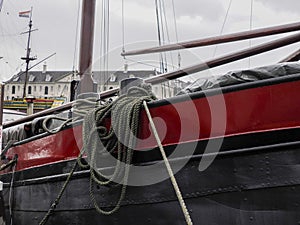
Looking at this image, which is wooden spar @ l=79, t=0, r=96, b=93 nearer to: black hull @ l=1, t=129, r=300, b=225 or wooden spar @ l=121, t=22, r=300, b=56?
wooden spar @ l=121, t=22, r=300, b=56

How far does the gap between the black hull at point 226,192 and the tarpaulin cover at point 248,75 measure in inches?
19.2

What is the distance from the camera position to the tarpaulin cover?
3.12m

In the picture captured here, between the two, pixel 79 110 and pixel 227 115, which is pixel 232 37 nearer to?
pixel 227 115

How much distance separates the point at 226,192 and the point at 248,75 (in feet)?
3.14

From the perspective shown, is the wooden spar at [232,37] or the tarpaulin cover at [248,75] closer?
the tarpaulin cover at [248,75]

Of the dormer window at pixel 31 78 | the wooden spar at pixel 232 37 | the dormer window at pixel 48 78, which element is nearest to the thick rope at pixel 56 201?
the wooden spar at pixel 232 37

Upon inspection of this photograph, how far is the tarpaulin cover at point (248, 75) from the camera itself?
312cm

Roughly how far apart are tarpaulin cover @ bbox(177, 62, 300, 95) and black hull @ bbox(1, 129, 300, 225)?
1.60 ft

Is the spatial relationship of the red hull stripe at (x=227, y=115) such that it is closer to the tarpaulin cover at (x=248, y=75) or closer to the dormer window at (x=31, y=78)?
the tarpaulin cover at (x=248, y=75)

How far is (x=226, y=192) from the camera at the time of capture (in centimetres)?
311

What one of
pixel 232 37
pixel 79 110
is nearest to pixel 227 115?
pixel 232 37

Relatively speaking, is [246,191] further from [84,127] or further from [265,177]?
[84,127]

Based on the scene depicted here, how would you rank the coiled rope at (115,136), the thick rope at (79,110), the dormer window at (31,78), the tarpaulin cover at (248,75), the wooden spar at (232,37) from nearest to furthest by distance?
the tarpaulin cover at (248,75) < the coiled rope at (115,136) < the wooden spar at (232,37) < the thick rope at (79,110) < the dormer window at (31,78)

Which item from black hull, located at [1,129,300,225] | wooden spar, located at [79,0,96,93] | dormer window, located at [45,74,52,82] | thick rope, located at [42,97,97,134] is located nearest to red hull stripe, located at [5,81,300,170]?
black hull, located at [1,129,300,225]
